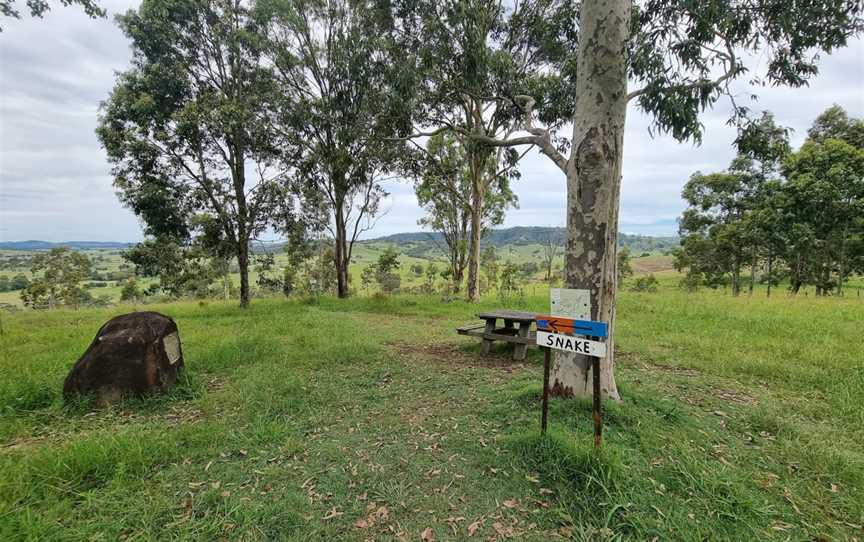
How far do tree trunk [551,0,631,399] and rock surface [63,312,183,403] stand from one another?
496 centimetres

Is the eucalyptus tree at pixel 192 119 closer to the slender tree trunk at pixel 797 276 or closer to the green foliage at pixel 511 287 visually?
the green foliage at pixel 511 287

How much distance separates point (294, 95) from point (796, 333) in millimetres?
16951

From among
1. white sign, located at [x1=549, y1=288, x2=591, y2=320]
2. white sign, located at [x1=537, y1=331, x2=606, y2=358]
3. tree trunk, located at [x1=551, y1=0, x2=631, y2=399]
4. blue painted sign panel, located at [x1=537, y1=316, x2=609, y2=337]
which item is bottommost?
white sign, located at [x1=537, y1=331, x2=606, y2=358]

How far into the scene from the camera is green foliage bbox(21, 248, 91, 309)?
23.1 m

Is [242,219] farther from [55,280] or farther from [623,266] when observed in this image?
[623,266]

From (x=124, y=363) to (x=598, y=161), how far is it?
228 inches

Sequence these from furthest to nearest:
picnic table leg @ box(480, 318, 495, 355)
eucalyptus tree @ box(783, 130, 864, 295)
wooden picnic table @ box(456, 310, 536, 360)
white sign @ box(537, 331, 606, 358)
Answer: eucalyptus tree @ box(783, 130, 864, 295) → picnic table leg @ box(480, 318, 495, 355) → wooden picnic table @ box(456, 310, 536, 360) → white sign @ box(537, 331, 606, 358)

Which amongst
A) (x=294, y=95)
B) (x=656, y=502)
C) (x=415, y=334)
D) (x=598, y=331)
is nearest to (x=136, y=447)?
(x=598, y=331)

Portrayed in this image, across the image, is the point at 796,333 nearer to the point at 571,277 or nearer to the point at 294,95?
the point at 571,277

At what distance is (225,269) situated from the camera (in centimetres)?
2170

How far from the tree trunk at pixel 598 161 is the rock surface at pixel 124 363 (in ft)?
16.3

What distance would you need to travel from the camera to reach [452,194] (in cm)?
1934

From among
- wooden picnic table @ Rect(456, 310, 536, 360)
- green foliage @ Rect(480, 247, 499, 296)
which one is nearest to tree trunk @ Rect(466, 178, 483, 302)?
wooden picnic table @ Rect(456, 310, 536, 360)

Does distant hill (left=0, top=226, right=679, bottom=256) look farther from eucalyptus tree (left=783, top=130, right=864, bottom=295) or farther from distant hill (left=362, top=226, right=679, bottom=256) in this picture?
eucalyptus tree (left=783, top=130, right=864, bottom=295)
